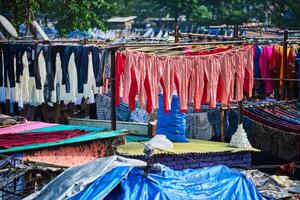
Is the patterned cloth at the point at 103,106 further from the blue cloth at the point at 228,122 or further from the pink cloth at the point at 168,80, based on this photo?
the pink cloth at the point at 168,80

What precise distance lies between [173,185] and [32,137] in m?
3.07

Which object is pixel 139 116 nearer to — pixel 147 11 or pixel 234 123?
pixel 234 123

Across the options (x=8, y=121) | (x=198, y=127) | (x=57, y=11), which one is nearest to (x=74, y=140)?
(x=8, y=121)

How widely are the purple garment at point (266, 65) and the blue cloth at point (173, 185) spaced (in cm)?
659

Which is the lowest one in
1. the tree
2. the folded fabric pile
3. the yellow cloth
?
the yellow cloth

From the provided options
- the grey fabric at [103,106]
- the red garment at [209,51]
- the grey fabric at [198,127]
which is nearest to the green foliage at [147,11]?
the grey fabric at [103,106]

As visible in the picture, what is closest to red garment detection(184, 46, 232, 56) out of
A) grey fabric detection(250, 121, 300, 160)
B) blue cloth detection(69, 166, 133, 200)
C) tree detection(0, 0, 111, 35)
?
grey fabric detection(250, 121, 300, 160)

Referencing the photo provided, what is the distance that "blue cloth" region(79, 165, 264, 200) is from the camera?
734 cm

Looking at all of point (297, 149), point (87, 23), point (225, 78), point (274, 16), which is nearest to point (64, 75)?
point (225, 78)

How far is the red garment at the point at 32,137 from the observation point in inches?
372

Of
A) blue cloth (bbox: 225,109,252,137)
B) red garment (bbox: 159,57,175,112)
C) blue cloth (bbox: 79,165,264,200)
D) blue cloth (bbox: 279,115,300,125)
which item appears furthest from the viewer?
blue cloth (bbox: 225,109,252,137)

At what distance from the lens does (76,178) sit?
737 centimetres

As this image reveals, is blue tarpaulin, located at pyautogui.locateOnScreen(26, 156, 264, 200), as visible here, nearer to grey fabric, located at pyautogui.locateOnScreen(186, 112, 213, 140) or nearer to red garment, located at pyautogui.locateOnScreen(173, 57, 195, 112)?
red garment, located at pyautogui.locateOnScreen(173, 57, 195, 112)

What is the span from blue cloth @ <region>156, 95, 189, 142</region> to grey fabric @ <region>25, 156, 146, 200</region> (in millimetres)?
4253
